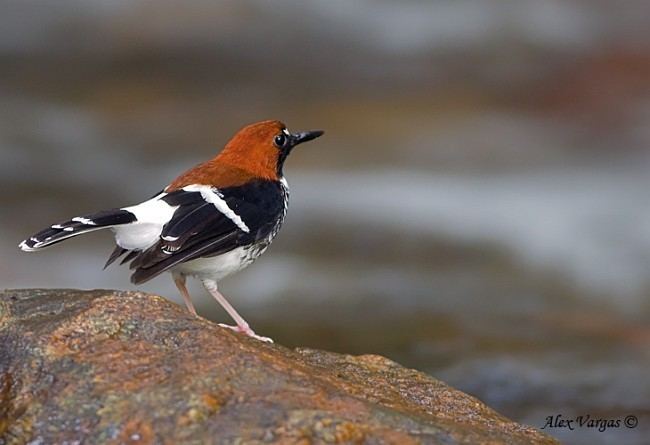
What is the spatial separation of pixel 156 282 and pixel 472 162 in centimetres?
448

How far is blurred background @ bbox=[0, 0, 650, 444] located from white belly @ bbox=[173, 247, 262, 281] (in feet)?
11.3

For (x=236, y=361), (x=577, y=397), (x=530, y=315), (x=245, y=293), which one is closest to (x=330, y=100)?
(x=245, y=293)

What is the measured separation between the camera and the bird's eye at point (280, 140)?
6.06 metres

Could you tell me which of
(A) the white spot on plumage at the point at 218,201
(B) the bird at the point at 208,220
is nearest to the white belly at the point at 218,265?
(B) the bird at the point at 208,220

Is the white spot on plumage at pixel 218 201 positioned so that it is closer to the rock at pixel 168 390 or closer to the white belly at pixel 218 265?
the white belly at pixel 218 265

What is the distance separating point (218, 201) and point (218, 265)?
33 cm

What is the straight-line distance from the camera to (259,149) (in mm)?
5996

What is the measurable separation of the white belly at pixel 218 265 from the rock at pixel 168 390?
120cm

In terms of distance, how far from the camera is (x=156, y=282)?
1129 centimetres

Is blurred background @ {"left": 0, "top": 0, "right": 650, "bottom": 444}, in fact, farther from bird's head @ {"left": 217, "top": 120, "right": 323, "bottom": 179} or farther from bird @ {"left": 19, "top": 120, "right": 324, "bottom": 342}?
bird @ {"left": 19, "top": 120, "right": 324, "bottom": 342}

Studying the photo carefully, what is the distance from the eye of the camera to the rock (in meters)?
3.22

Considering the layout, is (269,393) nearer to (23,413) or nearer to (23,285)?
(23,413)
